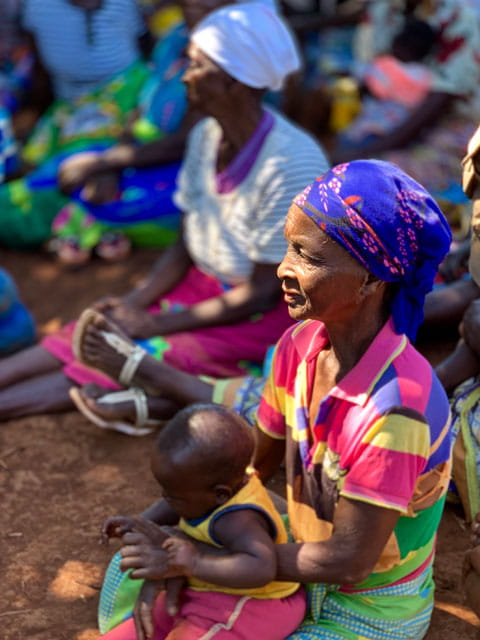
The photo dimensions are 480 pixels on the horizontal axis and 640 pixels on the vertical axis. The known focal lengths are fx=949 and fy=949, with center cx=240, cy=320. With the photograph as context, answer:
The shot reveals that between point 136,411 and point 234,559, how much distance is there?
142 centimetres

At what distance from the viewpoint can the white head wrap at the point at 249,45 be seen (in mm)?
3701

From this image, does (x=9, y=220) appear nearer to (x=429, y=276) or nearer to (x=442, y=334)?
(x=442, y=334)

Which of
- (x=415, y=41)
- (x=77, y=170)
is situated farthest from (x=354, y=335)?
(x=415, y=41)

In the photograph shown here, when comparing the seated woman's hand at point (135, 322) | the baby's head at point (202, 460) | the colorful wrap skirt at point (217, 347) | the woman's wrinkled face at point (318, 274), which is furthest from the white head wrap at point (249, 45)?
the baby's head at point (202, 460)

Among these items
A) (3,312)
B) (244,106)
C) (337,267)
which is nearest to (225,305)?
(244,106)

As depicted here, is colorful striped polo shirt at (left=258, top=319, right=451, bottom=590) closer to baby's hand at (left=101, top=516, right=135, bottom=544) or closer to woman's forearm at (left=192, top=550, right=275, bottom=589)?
woman's forearm at (left=192, top=550, right=275, bottom=589)

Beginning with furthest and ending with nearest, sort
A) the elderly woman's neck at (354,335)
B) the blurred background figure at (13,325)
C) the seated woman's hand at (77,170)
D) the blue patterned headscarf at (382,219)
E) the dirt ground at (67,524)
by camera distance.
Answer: the seated woman's hand at (77,170) → the blurred background figure at (13,325) → the dirt ground at (67,524) → the elderly woman's neck at (354,335) → the blue patterned headscarf at (382,219)

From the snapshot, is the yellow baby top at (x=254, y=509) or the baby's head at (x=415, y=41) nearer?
the yellow baby top at (x=254, y=509)

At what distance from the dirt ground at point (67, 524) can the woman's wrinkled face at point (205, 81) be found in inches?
54.0

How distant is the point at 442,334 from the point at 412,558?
1725mm

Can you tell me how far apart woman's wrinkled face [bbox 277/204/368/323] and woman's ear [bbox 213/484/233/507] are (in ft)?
1.67

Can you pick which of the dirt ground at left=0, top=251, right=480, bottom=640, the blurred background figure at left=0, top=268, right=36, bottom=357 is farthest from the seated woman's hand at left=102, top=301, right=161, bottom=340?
the blurred background figure at left=0, top=268, right=36, bottom=357

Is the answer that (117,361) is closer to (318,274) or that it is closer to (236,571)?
(236,571)

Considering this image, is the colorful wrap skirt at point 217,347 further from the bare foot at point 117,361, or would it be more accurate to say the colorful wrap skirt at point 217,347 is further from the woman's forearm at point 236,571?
the woman's forearm at point 236,571
